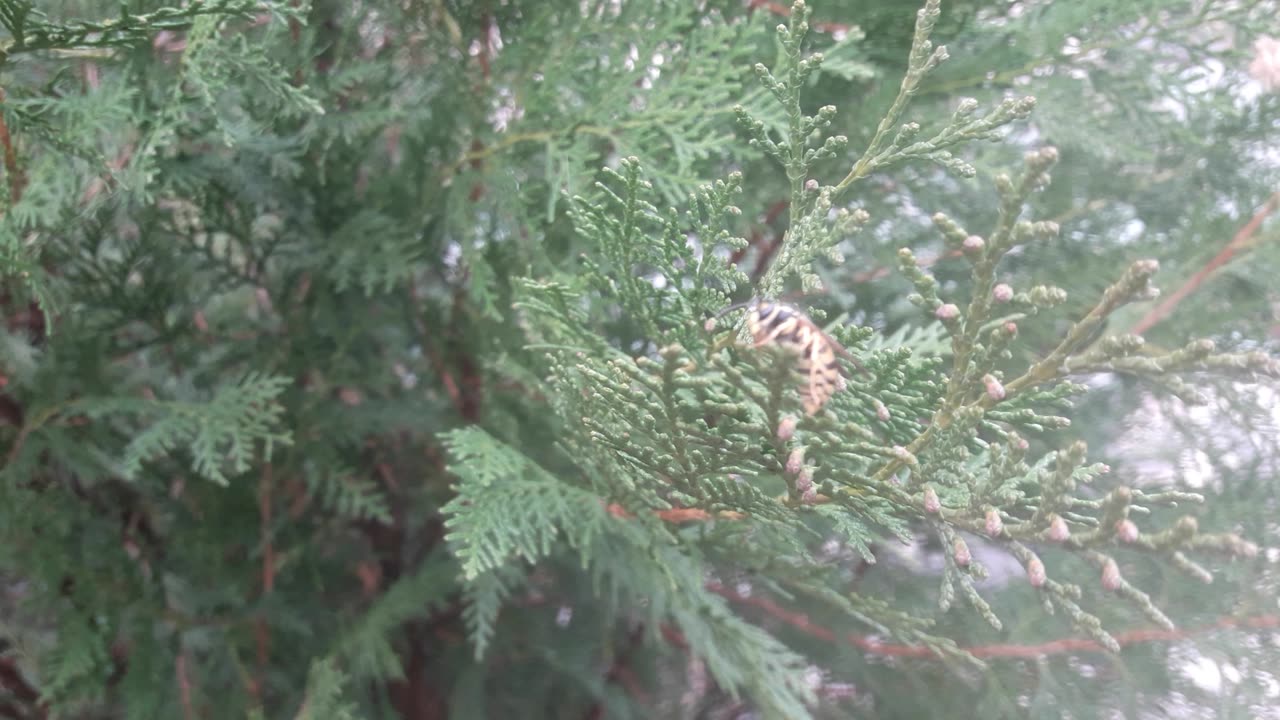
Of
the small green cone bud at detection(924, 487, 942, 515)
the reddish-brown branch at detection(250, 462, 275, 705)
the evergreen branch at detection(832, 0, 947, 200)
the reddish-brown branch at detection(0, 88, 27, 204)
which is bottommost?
the reddish-brown branch at detection(250, 462, 275, 705)

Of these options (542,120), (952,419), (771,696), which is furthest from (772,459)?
(542,120)

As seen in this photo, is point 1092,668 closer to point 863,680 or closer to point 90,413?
point 863,680

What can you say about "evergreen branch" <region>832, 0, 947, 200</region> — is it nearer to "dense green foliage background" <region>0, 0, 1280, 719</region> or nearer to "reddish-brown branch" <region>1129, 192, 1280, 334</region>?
"dense green foliage background" <region>0, 0, 1280, 719</region>

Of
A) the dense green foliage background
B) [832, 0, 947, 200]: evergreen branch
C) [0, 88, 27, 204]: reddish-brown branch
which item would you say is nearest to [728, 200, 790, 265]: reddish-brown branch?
the dense green foliage background

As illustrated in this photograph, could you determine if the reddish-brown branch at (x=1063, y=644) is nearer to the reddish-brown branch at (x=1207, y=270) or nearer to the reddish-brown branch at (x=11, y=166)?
the reddish-brown branch at (x=1207, y=270)

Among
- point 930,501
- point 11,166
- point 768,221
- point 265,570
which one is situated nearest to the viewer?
point 930,501

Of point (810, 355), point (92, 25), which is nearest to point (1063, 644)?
point (810, 355)

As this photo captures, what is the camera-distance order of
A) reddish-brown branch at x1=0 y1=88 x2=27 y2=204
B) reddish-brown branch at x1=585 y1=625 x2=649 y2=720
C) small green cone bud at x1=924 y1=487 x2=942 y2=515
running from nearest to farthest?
small green cone bud at x1=924 y1=487 x2=942 y2=515 → reddish-brown branch at x1=0 y1=88 x2=27 y2=204 → reddish-brown branch at x1=585 y1=625 x2=649 y2=720

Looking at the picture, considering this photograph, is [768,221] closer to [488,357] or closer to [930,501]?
[488,357]
